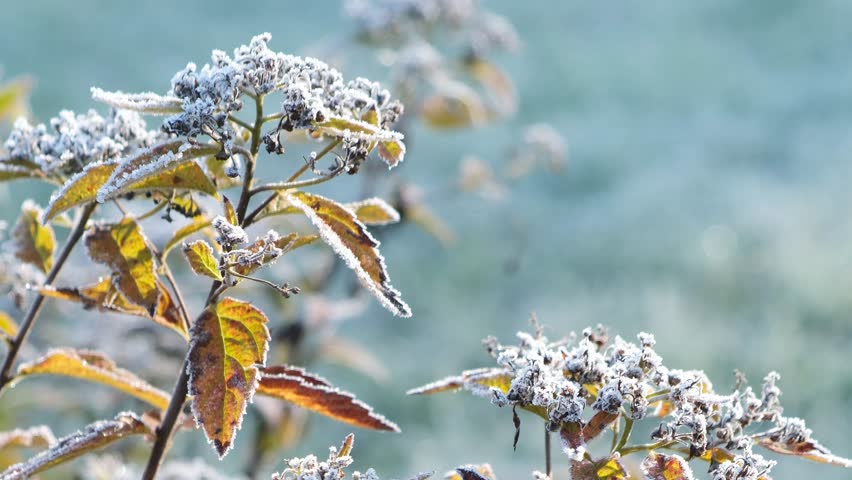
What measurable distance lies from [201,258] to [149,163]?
0.07 m

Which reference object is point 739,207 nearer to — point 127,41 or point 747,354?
point 747,354

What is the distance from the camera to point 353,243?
2.22ft

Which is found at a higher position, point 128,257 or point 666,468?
point 128,257

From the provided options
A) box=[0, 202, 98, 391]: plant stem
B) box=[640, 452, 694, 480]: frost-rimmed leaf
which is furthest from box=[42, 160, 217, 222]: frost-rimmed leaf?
box=[640, 452, 694, 480]: frost-rimmed leaf

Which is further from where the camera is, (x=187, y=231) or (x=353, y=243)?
(x=187, y=231)

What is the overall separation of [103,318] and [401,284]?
2275mm

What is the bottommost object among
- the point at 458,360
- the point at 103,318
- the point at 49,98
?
the point at 103,318

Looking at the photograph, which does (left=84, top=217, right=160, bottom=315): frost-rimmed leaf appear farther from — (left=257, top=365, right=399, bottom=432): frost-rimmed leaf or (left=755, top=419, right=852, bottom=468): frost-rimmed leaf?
(left=755, top=419, right=852, bottom=468): frost-rimmed leaf

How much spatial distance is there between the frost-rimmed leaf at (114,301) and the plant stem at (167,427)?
0.05 metres

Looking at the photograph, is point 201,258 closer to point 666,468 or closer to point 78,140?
point 78,140

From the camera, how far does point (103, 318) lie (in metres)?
1.83

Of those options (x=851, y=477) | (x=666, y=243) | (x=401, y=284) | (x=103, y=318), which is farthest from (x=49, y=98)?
(x=851, y=477)

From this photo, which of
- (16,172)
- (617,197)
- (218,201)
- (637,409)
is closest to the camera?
(637,409)

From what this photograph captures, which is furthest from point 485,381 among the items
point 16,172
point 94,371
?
point 16,172
